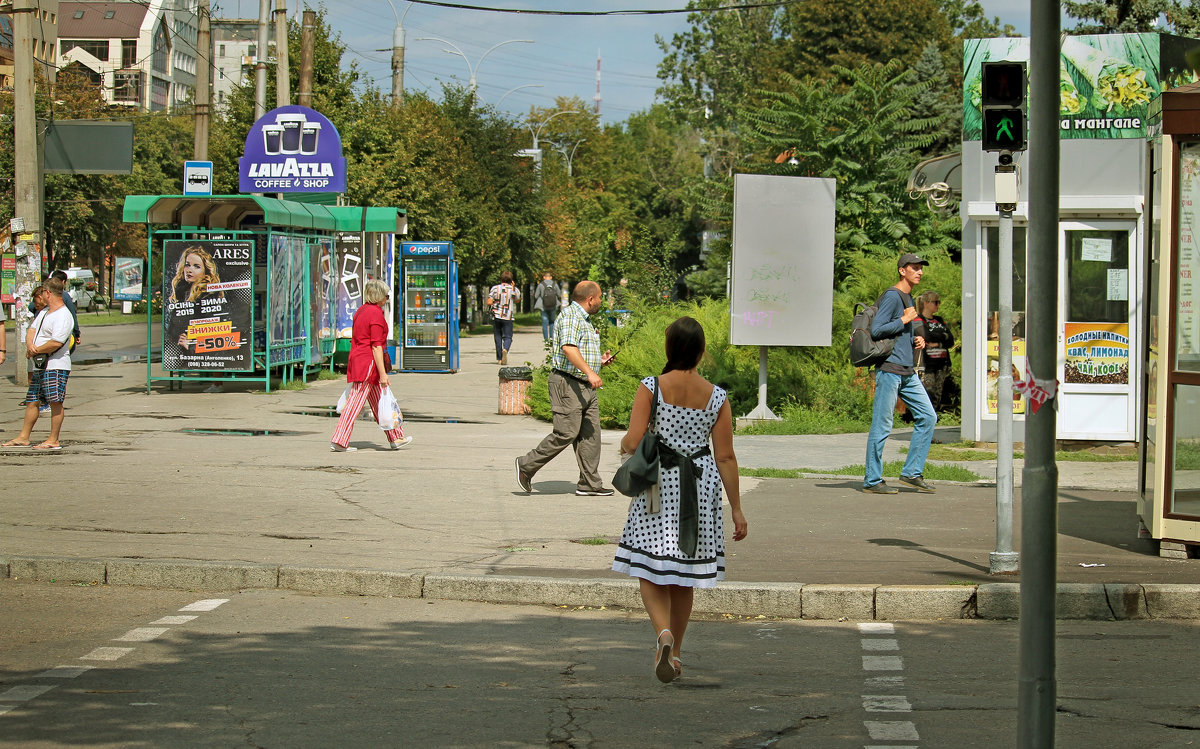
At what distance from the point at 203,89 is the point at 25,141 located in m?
9.56

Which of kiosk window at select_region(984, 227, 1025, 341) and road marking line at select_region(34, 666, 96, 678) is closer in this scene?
road marking line at select_region(34, 666, 96, 678)

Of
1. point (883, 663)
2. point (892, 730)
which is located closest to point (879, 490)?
point (883, 663)

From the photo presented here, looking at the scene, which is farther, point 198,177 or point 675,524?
point 198,177

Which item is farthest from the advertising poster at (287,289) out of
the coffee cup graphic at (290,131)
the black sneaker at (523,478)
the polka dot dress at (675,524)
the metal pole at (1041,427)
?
the metal pole at (1041,427)

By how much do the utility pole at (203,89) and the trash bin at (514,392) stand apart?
14.6 metres

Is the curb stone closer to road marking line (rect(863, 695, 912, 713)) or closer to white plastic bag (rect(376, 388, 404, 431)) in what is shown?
road marking line (rect(863, 695, 912, 713))

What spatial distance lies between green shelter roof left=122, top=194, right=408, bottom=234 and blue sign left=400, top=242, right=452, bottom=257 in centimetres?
95

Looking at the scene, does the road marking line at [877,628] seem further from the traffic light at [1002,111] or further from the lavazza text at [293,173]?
the lavazza text at [293,173]

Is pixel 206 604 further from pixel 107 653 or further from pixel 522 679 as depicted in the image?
pixel 522 679

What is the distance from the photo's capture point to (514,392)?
58.6ft

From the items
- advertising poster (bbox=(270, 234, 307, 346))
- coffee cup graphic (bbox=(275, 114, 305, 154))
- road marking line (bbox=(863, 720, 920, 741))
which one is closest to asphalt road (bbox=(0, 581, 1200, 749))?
road marking line (bbox=(863, 720, 920, 741))

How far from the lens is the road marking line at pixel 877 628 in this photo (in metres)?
6.83

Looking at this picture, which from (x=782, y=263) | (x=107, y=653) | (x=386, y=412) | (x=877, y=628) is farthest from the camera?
(x=782, y=263)

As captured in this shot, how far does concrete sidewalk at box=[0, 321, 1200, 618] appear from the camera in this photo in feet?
24.1
